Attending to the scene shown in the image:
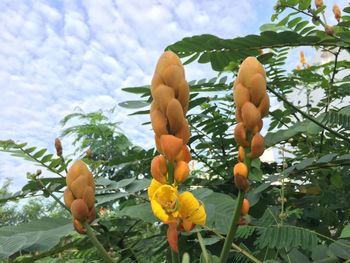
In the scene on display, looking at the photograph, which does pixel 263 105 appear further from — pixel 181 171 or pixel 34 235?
pixel 34 235

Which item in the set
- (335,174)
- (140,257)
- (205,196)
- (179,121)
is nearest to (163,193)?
(179,121)

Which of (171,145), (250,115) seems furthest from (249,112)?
(171,145)

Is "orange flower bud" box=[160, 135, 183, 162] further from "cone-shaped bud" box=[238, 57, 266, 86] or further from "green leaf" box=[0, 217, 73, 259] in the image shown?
"green leaf" box=[0, 217, 73, 259]

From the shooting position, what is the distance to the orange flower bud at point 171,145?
1.69ft

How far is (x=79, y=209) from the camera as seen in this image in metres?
0.60

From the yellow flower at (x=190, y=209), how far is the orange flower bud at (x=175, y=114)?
86mm

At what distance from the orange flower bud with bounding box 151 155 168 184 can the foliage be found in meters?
0.15

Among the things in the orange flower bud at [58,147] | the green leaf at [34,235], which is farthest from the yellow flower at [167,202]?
the orange flower bud at [58,147]

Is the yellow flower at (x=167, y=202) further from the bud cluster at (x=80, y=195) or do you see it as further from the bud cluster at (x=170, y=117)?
the bud cluster at (x=80, y=195)

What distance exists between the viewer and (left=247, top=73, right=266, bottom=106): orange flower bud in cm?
54

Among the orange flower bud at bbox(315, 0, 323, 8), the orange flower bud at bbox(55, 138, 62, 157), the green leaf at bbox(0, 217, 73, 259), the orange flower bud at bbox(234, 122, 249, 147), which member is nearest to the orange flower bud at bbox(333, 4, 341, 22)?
the orange flower bud at bbox(315, 0, 323, 8)

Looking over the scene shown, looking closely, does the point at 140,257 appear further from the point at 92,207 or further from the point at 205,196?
the point at 92,207

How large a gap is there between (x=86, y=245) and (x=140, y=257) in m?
0.19

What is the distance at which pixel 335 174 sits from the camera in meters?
1.57
